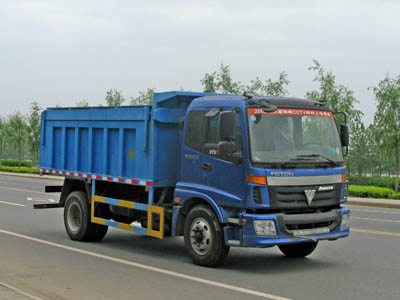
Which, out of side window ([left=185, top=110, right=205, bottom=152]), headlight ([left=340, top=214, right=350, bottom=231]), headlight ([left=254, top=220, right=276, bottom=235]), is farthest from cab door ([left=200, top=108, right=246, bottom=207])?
headlight ([left=340, top=214, right=350, bottom=231])

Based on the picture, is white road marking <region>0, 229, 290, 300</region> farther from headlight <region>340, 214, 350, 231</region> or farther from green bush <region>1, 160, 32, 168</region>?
green bush <region>1, 160, 32, 168</region>

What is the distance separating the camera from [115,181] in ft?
36.0

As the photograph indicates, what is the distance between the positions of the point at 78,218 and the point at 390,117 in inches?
796

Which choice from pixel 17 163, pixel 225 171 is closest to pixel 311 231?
pixel 225 171

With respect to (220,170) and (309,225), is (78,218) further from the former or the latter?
(309,225)

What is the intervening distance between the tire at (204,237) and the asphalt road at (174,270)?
18 cm

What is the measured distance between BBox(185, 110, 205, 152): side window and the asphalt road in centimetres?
182

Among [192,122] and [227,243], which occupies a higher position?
[192,122]

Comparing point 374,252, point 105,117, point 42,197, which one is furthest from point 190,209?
point 42,197

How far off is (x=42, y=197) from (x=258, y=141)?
14.9 meters

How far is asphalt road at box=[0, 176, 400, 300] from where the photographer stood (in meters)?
7.35

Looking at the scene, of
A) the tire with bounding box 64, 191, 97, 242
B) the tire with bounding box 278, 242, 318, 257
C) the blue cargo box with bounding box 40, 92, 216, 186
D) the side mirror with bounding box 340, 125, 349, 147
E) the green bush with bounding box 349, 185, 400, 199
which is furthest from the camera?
the green bush with bounding box 349, 185, 400, 199

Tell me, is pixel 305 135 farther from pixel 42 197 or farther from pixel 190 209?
pixel 42 197

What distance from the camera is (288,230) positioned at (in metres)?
8.54
